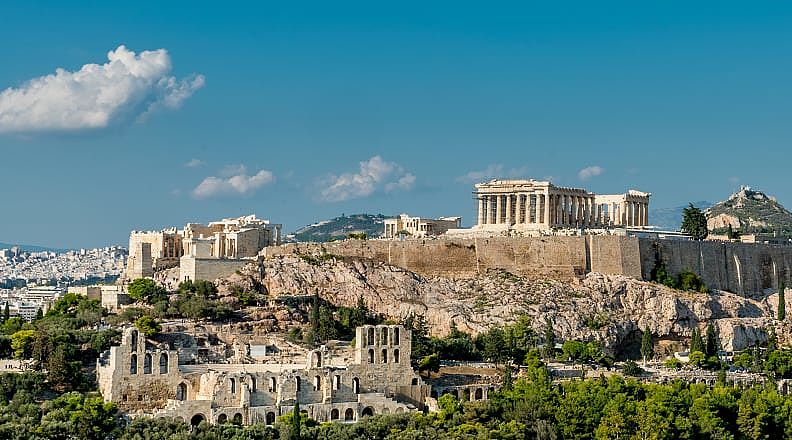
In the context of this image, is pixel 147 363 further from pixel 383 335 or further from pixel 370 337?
pixel 383 335

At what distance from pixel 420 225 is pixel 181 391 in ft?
163

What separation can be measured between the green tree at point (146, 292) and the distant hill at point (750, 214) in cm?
7829

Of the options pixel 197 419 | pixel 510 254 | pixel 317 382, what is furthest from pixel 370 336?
pixel 510 254

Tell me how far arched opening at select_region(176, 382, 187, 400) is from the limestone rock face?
1867cm

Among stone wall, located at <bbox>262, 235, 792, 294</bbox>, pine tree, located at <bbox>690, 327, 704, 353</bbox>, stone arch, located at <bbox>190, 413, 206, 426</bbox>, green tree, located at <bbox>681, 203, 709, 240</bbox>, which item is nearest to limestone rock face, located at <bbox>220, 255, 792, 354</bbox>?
stone wall, located at <bbox>262, 235, 792, 294</bbox>

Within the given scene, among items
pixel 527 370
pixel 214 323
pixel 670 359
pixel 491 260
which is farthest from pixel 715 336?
pixel 214 323

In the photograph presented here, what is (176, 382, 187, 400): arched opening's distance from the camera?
5741 cm

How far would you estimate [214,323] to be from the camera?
70.6m

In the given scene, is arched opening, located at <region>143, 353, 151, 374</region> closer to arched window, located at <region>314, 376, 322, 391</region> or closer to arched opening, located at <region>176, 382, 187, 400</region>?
arched opening, located at <region>176, 382, 187, 400</region>

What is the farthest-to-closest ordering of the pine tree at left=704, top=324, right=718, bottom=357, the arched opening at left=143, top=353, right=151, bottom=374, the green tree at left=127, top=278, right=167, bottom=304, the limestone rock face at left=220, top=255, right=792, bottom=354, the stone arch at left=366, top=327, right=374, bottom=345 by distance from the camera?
1. the limestone rock face at left=220, top=255, right=792, bottom=354
2. the pine tree at left=704, top=324, right=718, bottom=357
3. the green tree at left=127, top=278, right=167, bottom=304
4. the stone arch at left=366, top=327, right=374, bottom=345
5. the arched opening at left=143, top=353, right=151, bottom=374

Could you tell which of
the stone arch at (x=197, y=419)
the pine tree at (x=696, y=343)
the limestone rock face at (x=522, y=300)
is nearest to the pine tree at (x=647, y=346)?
the limestone rock face at (x=522, y=300)

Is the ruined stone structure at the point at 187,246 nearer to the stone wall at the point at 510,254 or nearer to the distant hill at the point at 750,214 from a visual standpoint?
the stone wall at the point at 510,254

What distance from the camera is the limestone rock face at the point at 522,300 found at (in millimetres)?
78000

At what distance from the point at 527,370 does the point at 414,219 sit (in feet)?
138
